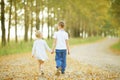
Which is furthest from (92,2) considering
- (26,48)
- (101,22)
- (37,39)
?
(37,39)

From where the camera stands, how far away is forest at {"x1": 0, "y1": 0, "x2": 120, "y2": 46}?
3703cm

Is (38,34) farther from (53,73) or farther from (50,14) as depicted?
(50,14)

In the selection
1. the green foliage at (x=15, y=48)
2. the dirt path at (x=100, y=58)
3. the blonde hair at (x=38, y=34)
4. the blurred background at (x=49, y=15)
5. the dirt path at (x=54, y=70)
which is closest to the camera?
the dirt path at (x=54, y=70)

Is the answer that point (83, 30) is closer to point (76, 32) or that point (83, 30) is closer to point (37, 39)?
point (76, 32)

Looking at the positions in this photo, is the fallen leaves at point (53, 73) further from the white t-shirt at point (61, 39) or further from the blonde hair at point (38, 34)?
the blonde hair at point (38, 34)

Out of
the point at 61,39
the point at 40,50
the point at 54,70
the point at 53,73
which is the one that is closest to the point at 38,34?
the point at 40,50

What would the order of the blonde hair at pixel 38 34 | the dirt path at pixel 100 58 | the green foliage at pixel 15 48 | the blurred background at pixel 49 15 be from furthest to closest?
1. the blurred background at pixel 49 15
2. the green foliage at pixel 15 48
3. the dirt path at pixel 100 58
4. the blonde hair at pixel 38 34

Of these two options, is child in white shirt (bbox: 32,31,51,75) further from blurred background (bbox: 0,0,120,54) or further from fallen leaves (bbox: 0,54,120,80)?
blurred background (bbox: 0,0,120,54)

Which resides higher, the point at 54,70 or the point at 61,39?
the point at 61,39

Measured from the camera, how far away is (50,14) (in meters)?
55.7

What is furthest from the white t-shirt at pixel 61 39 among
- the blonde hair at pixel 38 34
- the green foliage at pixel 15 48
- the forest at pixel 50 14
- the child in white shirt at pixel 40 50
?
the forest at pixel 50 14

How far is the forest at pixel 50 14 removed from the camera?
37034 mm

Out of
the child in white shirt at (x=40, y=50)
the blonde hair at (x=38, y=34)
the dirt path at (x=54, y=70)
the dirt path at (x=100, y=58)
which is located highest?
the blonde hair at (x=38, y=34)

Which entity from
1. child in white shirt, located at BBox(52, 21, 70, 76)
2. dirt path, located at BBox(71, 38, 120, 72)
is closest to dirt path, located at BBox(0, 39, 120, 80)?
dirt path, located at BBox(71, 38, 120, 72)
